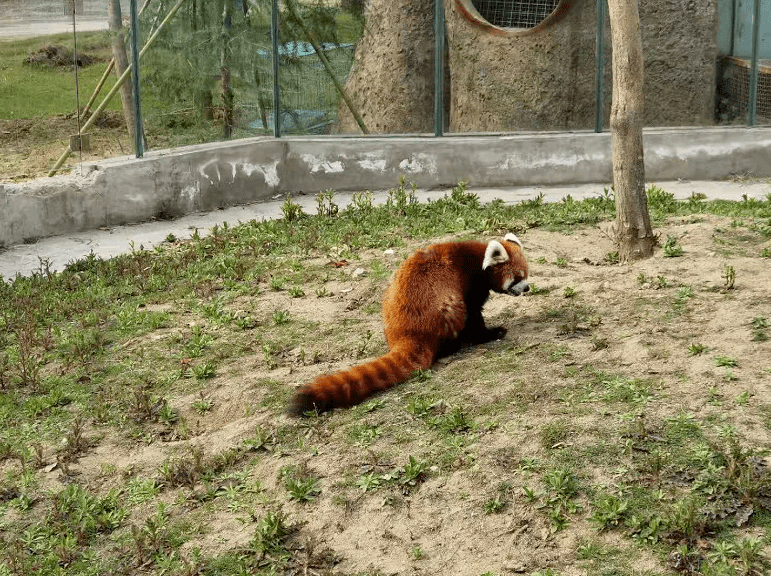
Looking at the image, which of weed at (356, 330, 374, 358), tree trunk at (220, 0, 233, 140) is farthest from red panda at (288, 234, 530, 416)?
tree trunk at (220, 0, 233, 140)

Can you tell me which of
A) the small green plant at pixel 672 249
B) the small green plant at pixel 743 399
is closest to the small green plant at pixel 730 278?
the small green plant at pixel 672 249

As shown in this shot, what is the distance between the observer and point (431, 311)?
7109 mm

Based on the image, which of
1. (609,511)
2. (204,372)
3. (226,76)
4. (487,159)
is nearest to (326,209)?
(226,76)

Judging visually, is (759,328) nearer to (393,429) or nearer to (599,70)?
(393,429)

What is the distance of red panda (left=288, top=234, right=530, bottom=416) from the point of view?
21.7 ft

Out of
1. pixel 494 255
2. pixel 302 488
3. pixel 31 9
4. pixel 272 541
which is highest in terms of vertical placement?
pixel 31 9

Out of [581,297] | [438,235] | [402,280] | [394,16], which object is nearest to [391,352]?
[402,280]

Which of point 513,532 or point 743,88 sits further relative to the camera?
point 743,88

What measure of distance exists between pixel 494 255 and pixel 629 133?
2.26 meters

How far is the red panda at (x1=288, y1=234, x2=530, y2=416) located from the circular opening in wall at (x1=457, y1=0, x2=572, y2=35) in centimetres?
701

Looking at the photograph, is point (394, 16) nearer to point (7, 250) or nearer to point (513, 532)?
point (7, 250)

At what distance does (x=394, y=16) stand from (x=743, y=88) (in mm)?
4819

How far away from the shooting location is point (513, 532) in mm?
5133

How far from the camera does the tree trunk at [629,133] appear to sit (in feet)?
28.7
